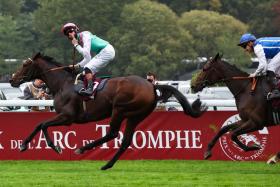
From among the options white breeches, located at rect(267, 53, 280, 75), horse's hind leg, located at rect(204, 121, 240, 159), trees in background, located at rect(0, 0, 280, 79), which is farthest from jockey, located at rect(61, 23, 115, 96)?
trees in background, located at rect(0, 0, 280, 79)

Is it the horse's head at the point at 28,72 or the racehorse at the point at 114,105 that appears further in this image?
the horse's head at the point at 28,72

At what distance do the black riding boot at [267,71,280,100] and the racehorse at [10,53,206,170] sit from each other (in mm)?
927

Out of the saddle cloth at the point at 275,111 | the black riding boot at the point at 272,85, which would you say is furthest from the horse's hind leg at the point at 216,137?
the black riding boot at the point at 272,85

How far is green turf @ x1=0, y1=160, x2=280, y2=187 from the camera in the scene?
43.4 ft

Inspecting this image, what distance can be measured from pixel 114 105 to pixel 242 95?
6.08 feet

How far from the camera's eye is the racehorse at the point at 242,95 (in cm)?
1539

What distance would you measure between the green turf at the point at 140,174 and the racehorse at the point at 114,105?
486 millimetres

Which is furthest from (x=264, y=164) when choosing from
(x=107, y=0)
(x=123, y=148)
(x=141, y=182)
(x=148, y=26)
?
(x=107, y=0)

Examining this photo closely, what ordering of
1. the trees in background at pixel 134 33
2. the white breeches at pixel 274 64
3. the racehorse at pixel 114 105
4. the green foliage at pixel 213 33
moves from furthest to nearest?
the green foliage at pixel 213 33
the trees in background at pixel 134 33
the white breeches at pixel 274 64
the racehorse at pixel 114 105

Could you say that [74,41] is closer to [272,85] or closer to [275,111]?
[272,85]

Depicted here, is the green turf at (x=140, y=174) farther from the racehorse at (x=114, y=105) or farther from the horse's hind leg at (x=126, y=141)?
the racehorse at (x=114, y=105)

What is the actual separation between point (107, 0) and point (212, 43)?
349 inches

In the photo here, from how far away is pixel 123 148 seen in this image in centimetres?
1505

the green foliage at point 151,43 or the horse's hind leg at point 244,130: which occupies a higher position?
the horse's hind leg at point 244,130
